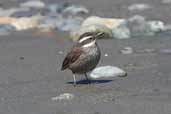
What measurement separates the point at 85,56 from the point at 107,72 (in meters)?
0.54

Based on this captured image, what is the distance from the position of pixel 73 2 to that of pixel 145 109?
11709mm

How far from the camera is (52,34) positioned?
51.2 ft

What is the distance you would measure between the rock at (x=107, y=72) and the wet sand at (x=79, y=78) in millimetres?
139

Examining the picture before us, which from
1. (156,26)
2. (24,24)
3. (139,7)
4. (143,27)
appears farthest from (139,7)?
(143,27)

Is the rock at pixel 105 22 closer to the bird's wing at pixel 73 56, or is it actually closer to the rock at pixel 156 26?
the rock at pixel 156 26

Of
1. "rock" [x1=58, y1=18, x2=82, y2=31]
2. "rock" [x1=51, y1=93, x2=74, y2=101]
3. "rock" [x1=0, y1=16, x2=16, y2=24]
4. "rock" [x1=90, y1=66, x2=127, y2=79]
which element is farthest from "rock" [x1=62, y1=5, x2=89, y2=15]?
"rock" [x1=51, y1=93, x2=74, y2=101]

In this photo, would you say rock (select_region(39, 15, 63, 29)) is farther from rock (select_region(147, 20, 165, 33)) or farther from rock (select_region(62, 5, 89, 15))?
rock (select_region(147, 20, 165, 33))

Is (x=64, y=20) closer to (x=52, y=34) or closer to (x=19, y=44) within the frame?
(x=52, y=34)

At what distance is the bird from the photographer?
10.5 meters

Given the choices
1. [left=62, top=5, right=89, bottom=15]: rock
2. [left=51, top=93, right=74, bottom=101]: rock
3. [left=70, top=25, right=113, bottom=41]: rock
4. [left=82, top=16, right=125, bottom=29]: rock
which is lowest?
[left=62, top=5, right=89, bottom=15]: rock

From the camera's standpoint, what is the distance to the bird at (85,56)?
10484mm

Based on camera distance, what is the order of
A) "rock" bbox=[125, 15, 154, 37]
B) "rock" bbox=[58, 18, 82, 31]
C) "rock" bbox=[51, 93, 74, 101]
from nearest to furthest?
"rock" bbox=[51, 93, 74, 101]
"rock" bbox=[125, 15, 154, 37]
"rock" bbox=[58, 18, 82, 31]

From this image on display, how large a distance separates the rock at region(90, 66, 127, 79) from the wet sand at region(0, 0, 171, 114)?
5.5 inches

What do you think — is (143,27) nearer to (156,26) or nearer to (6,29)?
(156,26)
